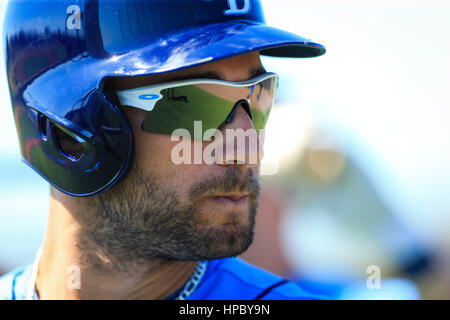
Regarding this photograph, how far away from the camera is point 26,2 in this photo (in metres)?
2.43

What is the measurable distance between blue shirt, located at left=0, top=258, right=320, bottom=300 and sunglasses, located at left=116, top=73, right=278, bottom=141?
74 centimetres

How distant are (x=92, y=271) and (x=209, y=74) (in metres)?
1.03

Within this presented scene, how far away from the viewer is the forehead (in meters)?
2.12

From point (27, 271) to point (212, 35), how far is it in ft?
5.17

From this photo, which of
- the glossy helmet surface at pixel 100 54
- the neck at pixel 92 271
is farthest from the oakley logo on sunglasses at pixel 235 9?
the neck at pixel 92 271

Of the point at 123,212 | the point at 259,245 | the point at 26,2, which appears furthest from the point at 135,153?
the point at 259,245

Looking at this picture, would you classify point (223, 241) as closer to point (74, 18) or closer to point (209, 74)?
point (209, 74)

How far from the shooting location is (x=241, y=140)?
87.4 inches

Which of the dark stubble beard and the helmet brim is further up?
the helmet brim

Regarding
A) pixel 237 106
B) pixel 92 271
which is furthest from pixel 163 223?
pixel 237 106

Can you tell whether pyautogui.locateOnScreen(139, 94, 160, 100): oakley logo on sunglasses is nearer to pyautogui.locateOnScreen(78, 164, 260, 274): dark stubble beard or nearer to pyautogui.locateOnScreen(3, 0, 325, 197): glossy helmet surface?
pyautogui.locateOnScreen(3, 0, 325, 197): glossy helmet surface

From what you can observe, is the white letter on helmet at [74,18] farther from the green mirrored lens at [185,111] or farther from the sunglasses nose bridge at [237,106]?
the sunglasses nose bridge at [237,106]

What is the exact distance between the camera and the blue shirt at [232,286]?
2418 millimetres

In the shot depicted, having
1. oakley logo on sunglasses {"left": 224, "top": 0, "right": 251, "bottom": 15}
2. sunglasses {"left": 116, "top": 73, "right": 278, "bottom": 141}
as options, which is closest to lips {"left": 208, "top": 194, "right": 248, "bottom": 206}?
sunglasses {"left": 116, "top": 73, "right": 278, "bottom": 141}
